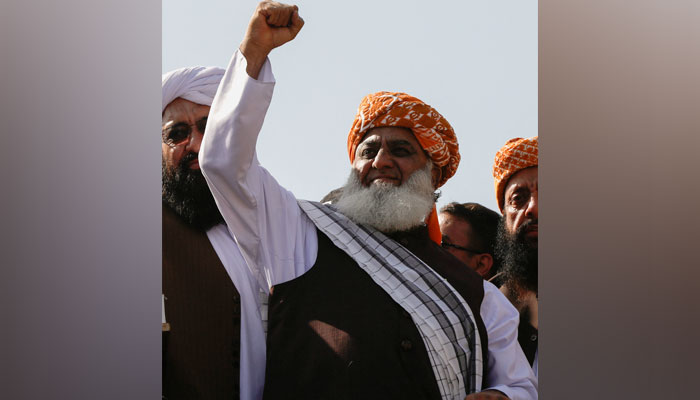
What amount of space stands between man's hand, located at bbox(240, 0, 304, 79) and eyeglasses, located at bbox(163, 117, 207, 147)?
25.5 inches

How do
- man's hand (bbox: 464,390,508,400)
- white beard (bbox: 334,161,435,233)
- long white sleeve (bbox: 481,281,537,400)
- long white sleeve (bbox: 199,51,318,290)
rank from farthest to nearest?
white beard (bbox: 334,161,435,233) < long white sleeve (bbox: 481,281,537,400) < man's hand (bbox: 464,390,508,400) < long white sleeve (bbox: 199,51,318,290)

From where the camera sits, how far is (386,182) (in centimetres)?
403

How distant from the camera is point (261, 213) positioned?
374 cm

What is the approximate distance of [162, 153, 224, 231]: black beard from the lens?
4012 millimetres

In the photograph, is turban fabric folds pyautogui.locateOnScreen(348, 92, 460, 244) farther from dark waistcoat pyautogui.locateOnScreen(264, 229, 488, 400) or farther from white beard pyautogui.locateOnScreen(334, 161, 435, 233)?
dark waistcoat pyautogui.locateOnScreen(264, 229, 488, 400)

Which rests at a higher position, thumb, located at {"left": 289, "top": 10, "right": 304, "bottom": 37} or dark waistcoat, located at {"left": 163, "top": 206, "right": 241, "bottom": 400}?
thumb, located at {"left": 289, "top": 10, "right": 304, "bottom": 37}

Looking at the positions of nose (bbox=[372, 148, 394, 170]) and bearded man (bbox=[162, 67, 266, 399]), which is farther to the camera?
nose (bbox=[372, 148, 394, 170])

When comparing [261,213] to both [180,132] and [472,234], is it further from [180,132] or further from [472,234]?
[472,234]

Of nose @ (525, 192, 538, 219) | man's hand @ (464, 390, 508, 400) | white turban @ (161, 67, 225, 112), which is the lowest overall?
man's hand @ (464, 390, 508, 400)

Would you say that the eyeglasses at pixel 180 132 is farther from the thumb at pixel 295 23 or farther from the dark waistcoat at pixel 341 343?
the dark waistcoat at pixel 341 343

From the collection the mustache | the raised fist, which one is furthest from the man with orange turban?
the mustache

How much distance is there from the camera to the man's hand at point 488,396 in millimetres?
3656
